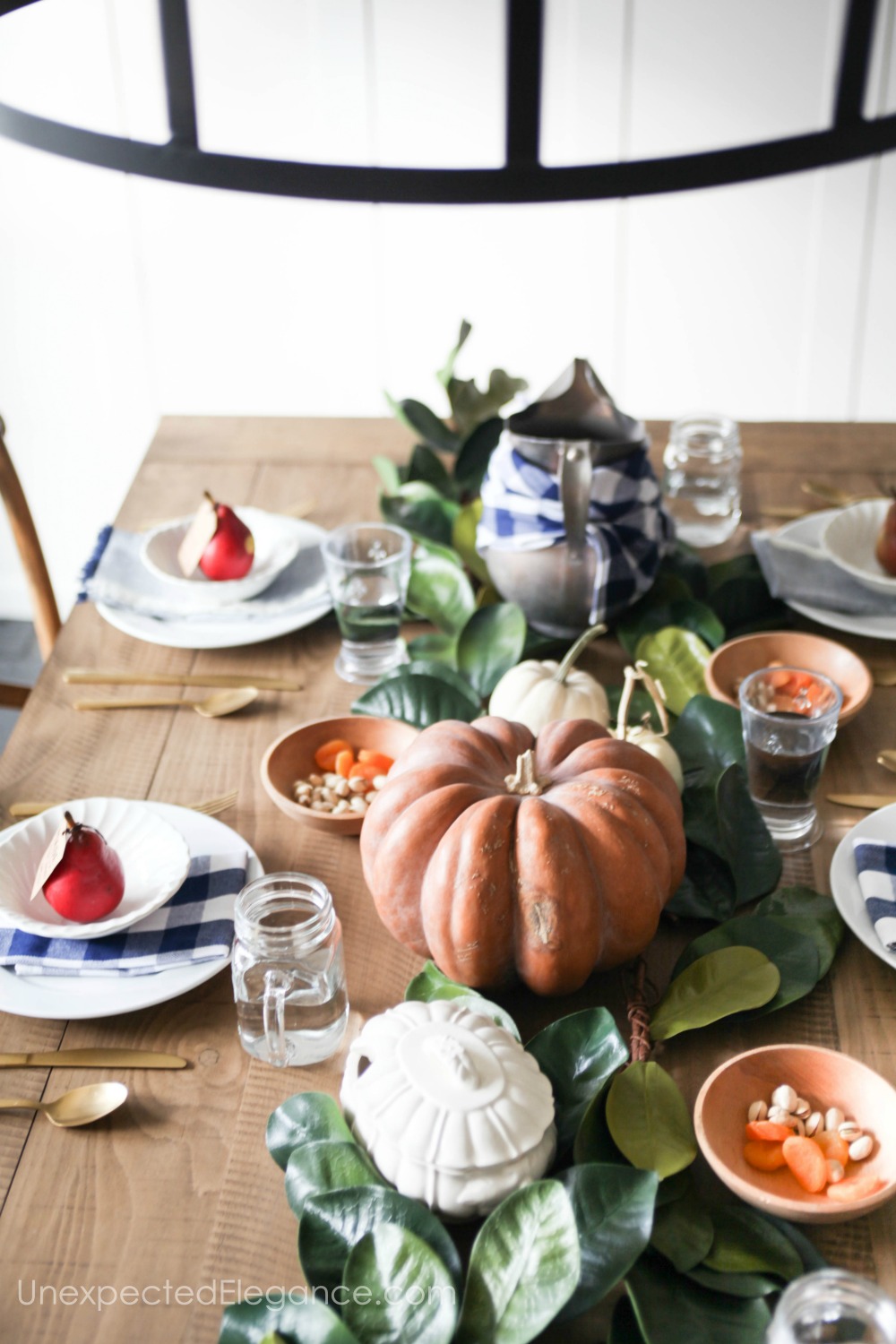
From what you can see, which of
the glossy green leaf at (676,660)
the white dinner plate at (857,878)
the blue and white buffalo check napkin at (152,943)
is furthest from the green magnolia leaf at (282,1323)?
the glossy green leaf at (676,660)

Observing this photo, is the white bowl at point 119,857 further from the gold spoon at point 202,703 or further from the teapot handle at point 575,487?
the teapot handle at point 575,487

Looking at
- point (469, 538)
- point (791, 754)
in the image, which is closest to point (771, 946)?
point (791, 754)

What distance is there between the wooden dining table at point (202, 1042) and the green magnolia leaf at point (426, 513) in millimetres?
148

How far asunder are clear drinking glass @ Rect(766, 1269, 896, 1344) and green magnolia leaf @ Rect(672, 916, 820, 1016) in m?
0.30

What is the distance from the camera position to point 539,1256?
63cm

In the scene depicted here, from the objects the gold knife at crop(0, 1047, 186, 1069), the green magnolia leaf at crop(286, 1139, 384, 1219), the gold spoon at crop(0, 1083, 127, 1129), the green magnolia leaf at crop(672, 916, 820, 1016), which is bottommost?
the gold knife at crop(0, 1047, 186, 1069)

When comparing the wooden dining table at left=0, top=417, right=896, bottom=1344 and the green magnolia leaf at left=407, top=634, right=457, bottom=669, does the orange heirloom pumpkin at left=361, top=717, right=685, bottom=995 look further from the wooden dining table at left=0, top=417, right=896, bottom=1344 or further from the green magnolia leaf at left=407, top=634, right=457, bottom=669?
the green magnolia leaf at left=407, top=634, right=457, bottom=669

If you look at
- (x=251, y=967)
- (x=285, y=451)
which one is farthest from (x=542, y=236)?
(x=251, y=967)

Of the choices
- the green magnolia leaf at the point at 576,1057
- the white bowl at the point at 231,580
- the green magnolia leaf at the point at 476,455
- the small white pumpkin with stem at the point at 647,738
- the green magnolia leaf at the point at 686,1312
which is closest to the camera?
the green magnolia leaf at the point at 686,1312

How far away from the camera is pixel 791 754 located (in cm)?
98

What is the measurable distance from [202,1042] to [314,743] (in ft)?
1.02

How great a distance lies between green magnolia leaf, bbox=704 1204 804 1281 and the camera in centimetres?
66

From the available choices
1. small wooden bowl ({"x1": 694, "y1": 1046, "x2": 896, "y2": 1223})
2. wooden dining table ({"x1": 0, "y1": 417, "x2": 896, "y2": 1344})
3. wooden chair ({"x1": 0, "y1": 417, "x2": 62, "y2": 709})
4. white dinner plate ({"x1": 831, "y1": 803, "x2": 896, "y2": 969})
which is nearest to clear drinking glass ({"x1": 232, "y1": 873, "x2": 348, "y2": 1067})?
wooden dining table ({"x1": 0, "y1": 417, "x2": 896, "y2": 1344})

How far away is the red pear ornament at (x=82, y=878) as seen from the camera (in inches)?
34.7
